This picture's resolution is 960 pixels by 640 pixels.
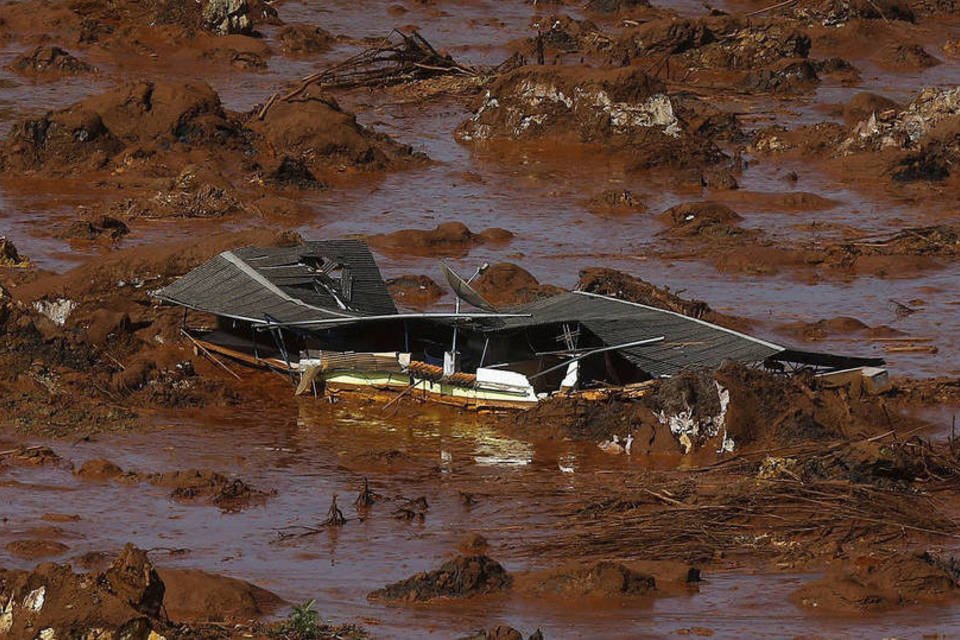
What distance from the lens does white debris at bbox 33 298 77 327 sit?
1677 centimetres

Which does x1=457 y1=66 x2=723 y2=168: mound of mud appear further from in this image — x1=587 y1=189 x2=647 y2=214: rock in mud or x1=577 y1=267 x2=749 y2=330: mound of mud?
x1=577 y1=267 x2=749 y2=330: mound of mud

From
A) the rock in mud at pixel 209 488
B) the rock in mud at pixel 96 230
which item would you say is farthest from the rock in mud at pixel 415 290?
the rock in mud at pixel 209 488

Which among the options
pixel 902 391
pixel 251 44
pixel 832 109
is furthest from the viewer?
pixel 251 44

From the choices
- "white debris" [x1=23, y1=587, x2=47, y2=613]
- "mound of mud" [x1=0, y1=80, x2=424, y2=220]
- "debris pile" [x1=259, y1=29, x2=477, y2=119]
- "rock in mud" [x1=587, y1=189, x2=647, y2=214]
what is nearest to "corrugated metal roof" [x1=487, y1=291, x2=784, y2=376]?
"white debris" [x1=23, y1=587, x2=47, y2=613]

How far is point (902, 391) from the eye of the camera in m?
15.7

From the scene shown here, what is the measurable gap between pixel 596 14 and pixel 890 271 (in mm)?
15887

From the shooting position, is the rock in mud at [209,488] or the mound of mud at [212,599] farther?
the rock in mud at [209,488]

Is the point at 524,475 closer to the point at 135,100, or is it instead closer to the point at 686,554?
the point at 686,554

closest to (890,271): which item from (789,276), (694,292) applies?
(789,276)

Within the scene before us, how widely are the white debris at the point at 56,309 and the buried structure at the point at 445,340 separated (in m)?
1.20

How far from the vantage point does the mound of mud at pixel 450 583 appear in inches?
417

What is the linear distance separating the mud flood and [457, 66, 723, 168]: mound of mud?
0.05 meters

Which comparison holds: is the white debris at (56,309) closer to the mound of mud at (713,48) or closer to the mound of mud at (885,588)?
the mound of mud at (885,588)

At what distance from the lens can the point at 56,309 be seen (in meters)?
16.9
